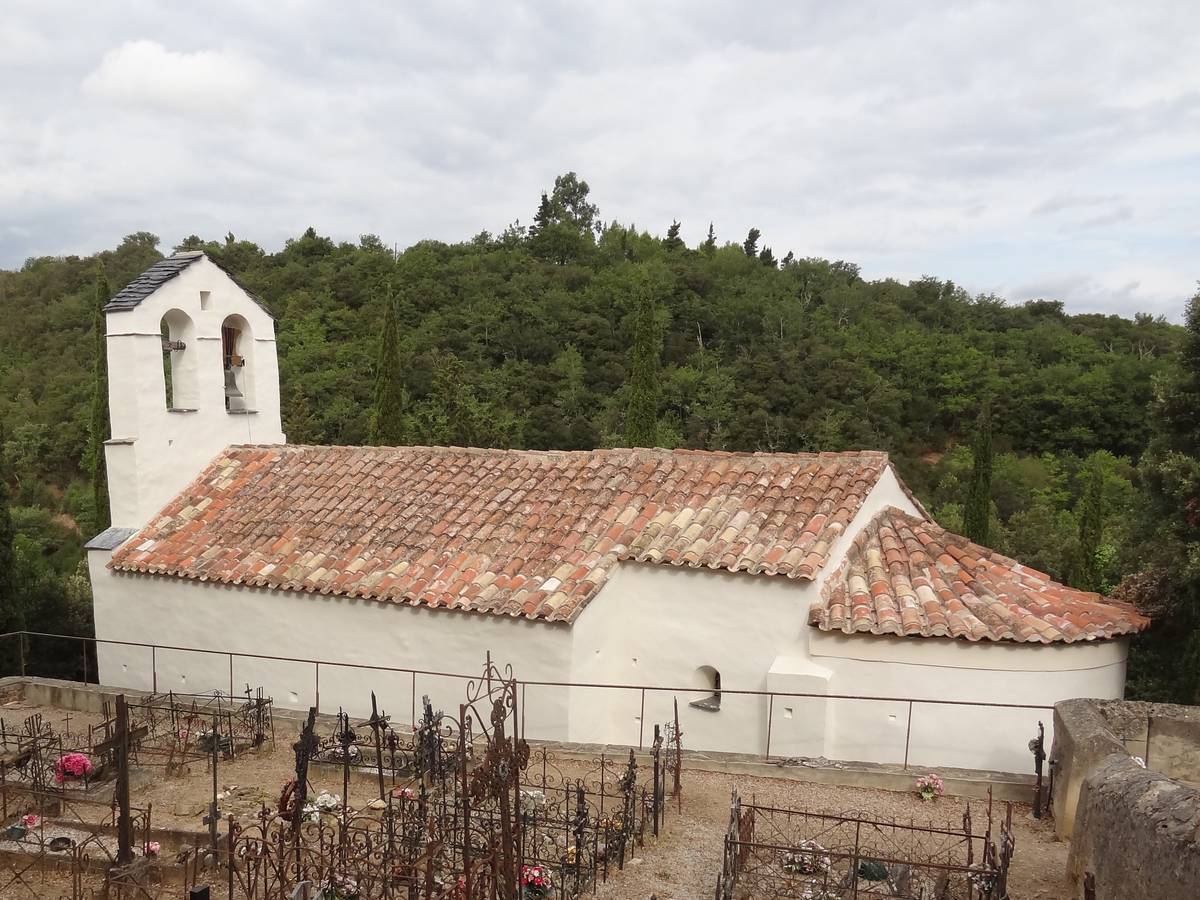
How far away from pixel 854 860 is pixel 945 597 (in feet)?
15.5

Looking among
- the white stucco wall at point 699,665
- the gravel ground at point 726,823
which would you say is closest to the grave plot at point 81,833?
the white stucco wall at point 699,665

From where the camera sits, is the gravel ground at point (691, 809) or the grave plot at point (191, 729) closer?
the gravel ground at point (691, 809)

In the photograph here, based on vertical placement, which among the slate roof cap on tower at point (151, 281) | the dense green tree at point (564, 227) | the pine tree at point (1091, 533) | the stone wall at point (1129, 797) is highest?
the dense green tree at point (564, 227)

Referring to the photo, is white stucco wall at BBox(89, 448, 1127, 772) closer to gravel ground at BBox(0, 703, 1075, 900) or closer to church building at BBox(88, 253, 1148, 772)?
church building at BBox(88, 253, 1148, 772)

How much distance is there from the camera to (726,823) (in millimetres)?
8758

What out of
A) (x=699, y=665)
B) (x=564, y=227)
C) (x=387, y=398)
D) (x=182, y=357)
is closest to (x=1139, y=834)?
(x=699, y=665)

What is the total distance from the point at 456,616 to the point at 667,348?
33.7 metres

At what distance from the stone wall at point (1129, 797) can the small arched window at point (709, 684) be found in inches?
157

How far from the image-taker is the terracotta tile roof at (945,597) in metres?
10.2

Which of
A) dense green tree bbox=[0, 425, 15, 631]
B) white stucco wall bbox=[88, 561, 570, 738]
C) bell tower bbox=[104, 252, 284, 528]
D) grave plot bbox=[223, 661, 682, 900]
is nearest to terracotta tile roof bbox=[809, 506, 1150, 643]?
grave plot bbox=[223, 661, 682, 900]

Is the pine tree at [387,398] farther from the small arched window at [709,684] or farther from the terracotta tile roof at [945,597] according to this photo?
the terracotta tile roof at [945,597]

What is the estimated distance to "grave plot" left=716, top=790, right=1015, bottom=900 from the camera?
22.5ft

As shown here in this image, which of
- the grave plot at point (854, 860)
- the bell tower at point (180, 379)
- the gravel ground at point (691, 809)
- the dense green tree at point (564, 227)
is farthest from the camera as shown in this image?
the dense green tree at point (564, 227)

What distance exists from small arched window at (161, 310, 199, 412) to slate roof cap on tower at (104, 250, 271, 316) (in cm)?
60
